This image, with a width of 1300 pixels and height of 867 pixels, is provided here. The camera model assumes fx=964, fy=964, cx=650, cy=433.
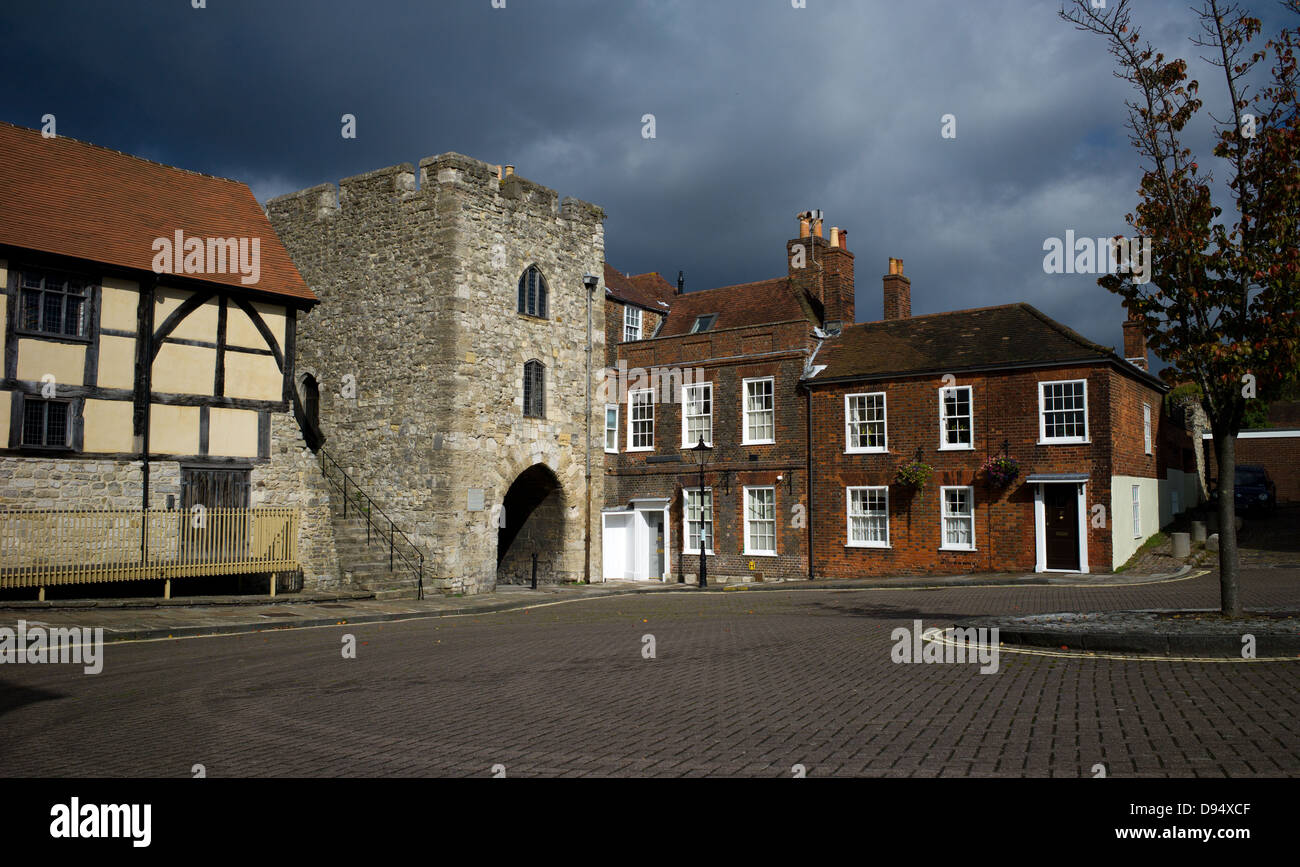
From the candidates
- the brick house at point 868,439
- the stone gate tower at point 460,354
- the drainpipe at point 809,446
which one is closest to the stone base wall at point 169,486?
the stone gate tower at point 460,354

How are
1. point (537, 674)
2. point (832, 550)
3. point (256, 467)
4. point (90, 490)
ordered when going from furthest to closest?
point (832, 550), point (256, 467), point (90, 490), point (537, 674)

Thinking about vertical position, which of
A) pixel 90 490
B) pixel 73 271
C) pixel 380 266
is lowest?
pixel 90 490

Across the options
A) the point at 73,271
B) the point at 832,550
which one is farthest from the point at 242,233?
the point at 832,550

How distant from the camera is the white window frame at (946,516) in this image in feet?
85.8

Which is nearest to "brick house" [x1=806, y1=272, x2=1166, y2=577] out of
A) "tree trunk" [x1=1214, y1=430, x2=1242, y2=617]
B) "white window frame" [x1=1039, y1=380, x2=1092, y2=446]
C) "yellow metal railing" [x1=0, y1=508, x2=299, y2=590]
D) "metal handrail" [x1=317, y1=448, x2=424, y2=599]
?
"white window frame" [x1=1039, y1=380, x2=1092, y2=446]

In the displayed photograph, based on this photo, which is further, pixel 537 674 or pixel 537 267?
pixel 537 267

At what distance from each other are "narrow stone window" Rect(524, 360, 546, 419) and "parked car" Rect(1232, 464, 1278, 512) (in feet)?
81.9

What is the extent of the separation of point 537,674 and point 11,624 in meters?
9.14

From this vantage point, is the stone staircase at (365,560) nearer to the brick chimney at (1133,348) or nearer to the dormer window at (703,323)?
the dormer window at (703,323)

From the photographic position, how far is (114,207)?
20.8m

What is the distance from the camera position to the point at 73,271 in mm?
18828

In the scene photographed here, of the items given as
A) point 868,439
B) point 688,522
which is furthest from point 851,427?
point 688,522
